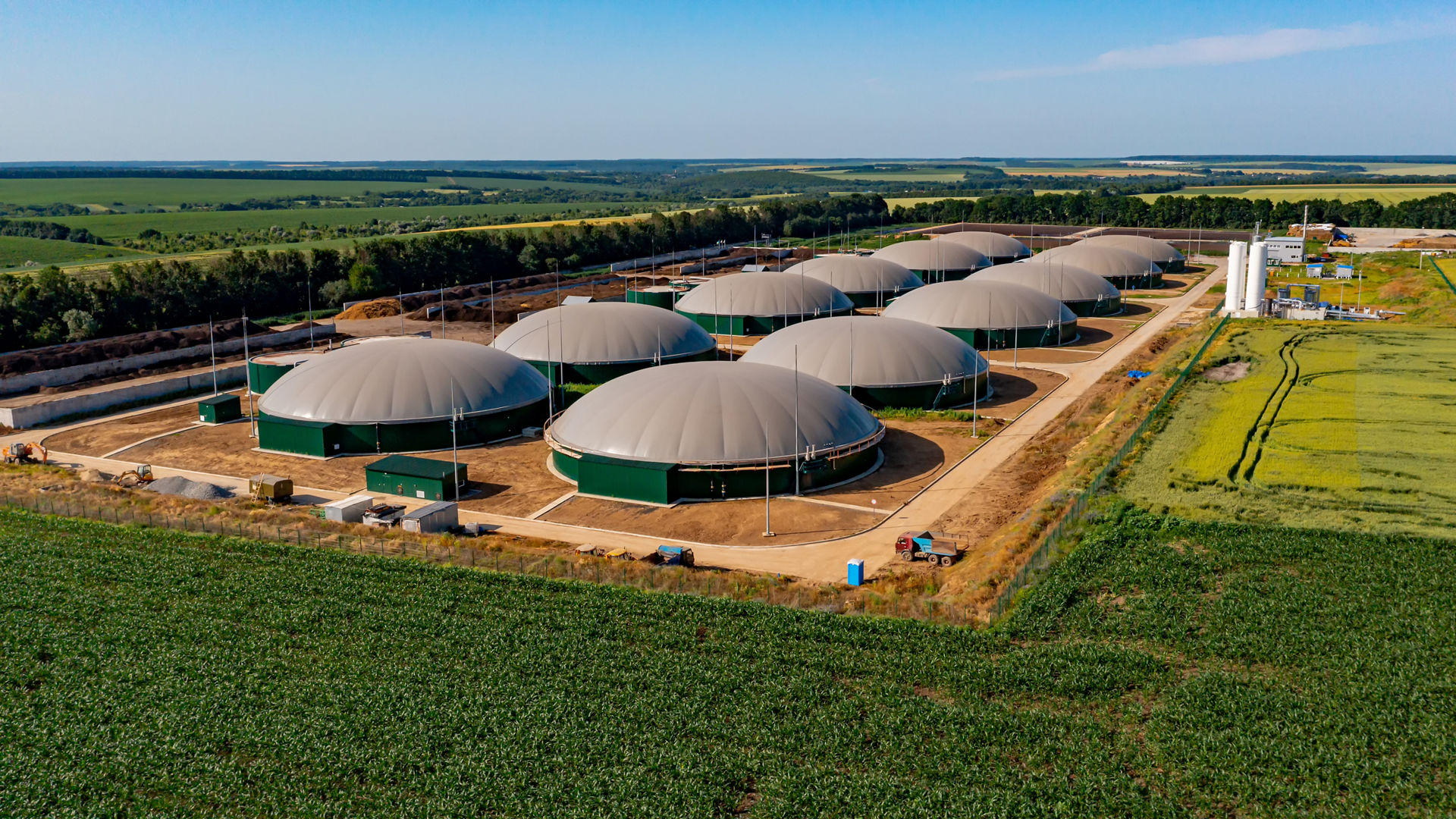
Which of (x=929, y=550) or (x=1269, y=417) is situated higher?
(x=1269, y=417)

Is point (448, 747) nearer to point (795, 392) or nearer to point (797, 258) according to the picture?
point (795, 392)

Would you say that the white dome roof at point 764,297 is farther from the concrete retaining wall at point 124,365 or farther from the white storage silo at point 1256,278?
the white storage silo at point 1256,278

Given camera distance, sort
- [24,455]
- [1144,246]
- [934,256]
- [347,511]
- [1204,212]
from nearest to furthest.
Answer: [347,511]
[24,455]
[934,256]
[1144,246]
[1204,212]

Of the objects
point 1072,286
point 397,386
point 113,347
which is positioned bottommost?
point 113,347

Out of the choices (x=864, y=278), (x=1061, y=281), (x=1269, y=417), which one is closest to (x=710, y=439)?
(x=1269, y=417)

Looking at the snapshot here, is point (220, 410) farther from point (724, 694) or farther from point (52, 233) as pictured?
point (52, 233)

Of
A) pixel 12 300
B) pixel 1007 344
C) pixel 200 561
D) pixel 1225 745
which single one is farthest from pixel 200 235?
pixel 1225 745

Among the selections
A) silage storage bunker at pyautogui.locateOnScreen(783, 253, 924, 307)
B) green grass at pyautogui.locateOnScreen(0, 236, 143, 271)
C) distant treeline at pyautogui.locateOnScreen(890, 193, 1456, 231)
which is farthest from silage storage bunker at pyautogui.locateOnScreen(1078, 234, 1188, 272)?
green grass at pyautogui.locateOnScreen(0, 236, 143, 271)
